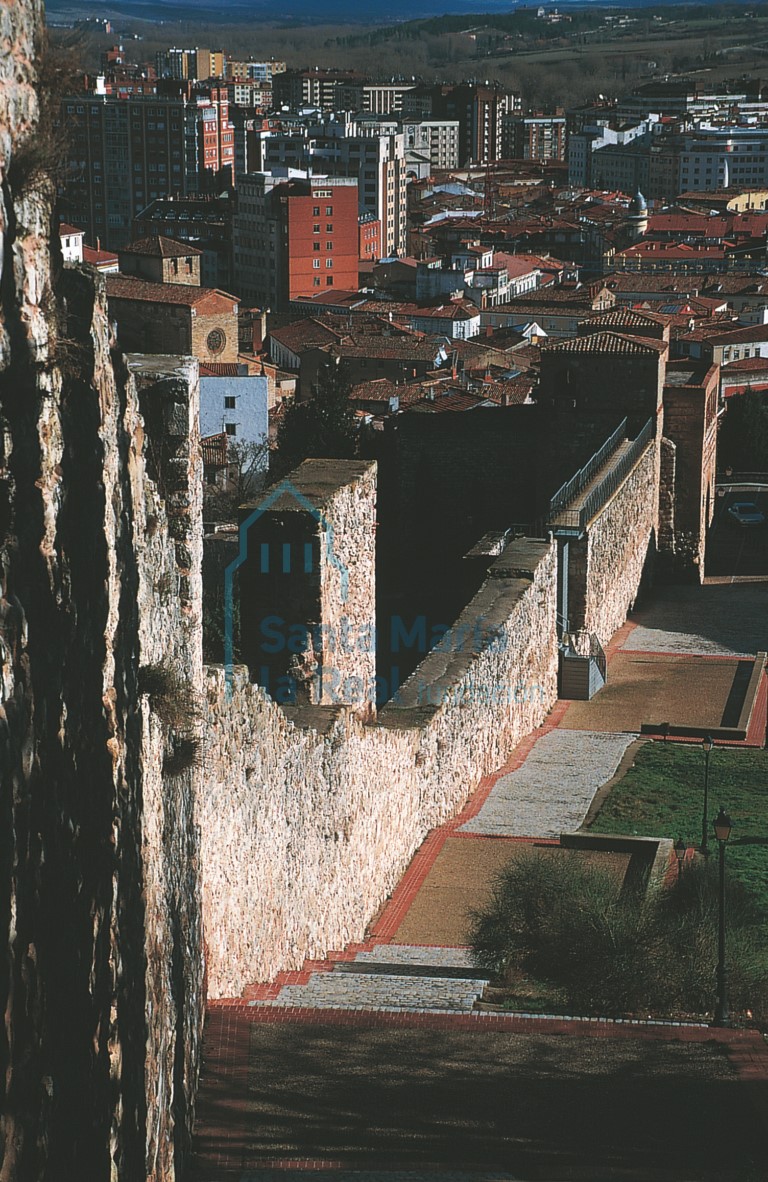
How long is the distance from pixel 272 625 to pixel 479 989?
260 cm

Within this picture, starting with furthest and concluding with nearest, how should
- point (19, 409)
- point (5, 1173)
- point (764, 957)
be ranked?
point (764, 957)
point (19, 409)
point (5, 1173)

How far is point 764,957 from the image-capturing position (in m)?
9.26

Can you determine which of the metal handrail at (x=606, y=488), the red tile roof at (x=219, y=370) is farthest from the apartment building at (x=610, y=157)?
the metal handrail at (x=606, y=488)

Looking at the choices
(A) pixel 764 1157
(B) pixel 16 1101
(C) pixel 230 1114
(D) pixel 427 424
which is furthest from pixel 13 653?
(D) pixel 427 424

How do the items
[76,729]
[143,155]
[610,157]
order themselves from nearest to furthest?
[76,729] → [143,155] → [610,157]

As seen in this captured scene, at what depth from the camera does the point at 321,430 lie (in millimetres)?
30672

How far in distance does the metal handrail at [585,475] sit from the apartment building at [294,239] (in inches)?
2141

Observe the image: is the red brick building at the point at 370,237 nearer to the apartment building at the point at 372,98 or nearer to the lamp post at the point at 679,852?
the apartment building at the point at 372,98

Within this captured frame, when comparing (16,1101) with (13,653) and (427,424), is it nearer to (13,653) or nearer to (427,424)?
(13,653)

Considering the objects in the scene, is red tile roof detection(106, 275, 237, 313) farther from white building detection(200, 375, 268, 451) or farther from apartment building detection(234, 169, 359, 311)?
apartment building detection(234, 169, 359, 311)

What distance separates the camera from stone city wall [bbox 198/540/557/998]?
302 inches

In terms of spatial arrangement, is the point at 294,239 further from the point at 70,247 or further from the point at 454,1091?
the point at 454,1091

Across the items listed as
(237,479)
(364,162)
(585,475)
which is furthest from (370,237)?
(585,475)

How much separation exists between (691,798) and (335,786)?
4628mm
